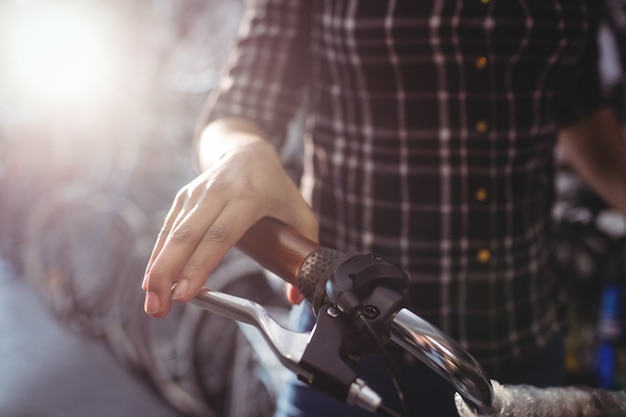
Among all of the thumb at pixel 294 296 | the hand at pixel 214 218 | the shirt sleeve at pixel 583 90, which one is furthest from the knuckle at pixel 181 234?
the shirt sleeve at pixel 583 90

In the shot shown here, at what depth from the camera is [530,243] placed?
85 centimetres

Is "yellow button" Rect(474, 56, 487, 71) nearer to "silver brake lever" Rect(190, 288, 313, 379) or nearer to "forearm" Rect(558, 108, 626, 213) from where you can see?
"forearm" Rect(558, 108, 626, 213)

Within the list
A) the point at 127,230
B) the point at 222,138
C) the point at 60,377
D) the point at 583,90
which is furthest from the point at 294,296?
the point at 60,377

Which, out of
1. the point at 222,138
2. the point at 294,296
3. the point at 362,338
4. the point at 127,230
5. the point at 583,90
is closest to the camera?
the point at 362,338

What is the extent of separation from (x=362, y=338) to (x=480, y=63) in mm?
476

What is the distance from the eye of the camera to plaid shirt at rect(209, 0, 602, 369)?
0.74m

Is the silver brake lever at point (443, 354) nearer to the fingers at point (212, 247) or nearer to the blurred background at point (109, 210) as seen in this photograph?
the fingers at point (212, 247)

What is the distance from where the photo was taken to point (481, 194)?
31.0 inches

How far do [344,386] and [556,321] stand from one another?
26.5 inches

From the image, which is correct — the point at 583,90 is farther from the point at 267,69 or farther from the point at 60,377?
the point at 60,377

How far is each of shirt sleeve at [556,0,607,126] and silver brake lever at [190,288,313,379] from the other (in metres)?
0.65

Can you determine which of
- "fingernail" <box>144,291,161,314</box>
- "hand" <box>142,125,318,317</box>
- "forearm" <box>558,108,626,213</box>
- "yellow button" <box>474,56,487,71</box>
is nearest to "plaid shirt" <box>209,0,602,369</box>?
"yellow button" <box>474,56,487,71</box>

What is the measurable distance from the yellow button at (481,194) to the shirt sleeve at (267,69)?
28cm

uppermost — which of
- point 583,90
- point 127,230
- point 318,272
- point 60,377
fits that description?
point 583,90
